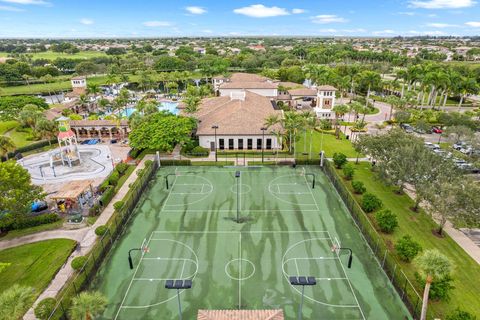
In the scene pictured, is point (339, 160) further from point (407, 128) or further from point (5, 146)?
point (5, 146)

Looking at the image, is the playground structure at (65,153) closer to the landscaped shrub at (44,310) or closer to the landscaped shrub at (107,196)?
the landscaped shrub at (107,196)

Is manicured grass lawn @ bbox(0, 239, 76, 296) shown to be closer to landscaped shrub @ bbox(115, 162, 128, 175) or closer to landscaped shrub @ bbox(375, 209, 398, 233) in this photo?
landscaped shrub @ bbox(115, 162, 128, 175)

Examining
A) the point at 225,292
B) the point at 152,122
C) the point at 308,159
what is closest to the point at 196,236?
the point at 225,292

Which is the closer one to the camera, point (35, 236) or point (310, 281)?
point (310, 281)

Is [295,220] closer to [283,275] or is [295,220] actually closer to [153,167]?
[283,275]

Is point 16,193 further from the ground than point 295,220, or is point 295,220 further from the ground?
point 16,193

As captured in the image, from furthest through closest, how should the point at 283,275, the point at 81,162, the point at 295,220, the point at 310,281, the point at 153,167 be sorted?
1. the point at 81,162
2. the point at 153,167
3. the point at 295,220
4. the point at 283,275
5. the point at 310,281

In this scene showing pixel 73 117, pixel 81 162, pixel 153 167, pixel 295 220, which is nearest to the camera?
pixel 295 220

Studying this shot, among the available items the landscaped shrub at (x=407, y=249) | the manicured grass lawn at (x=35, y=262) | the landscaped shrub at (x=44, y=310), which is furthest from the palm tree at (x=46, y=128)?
the landscaped shrub at (x=407, y=249)
